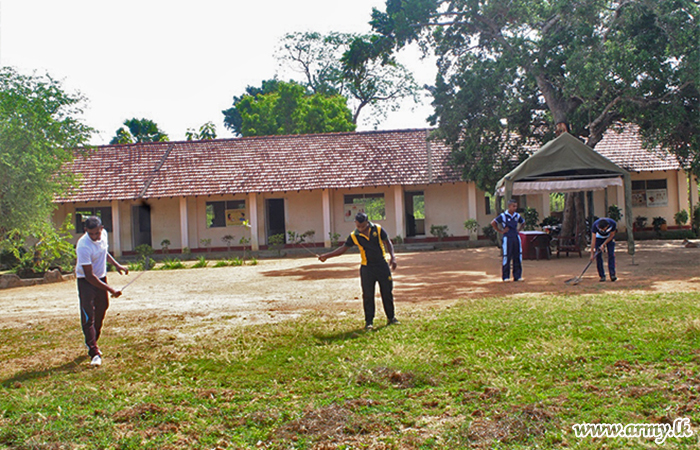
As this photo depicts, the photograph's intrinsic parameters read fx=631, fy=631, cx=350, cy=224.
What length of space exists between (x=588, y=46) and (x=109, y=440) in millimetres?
16928

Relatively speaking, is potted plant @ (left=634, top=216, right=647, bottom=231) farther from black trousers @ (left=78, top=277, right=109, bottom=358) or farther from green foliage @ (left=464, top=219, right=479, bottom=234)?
black trousers @ (left=78, top=277, right=109, bottom=358)

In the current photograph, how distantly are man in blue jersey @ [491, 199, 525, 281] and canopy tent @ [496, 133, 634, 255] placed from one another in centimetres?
375

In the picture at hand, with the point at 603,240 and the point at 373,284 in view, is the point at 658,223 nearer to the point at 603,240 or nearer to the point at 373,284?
the point at 603,240

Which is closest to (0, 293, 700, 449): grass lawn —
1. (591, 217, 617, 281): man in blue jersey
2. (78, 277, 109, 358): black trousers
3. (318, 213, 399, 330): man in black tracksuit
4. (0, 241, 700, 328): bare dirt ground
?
(78, 277, 109, 358): black trousers

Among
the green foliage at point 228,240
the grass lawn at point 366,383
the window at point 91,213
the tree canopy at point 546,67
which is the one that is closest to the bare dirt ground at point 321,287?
the grass lawn at point 366,383

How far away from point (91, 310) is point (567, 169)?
39.1 ft

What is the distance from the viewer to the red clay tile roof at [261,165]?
80.5 feet

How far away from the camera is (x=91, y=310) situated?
6.43m

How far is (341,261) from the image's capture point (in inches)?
764

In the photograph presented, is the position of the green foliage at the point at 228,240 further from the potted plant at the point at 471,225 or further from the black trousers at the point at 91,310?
the black trousers at the point at 91,310

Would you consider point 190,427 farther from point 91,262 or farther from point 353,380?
point 91,262

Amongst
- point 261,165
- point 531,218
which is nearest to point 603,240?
point 531,218

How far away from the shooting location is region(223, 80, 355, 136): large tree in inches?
1506

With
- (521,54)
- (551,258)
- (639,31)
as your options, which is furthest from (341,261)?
(639,31)
